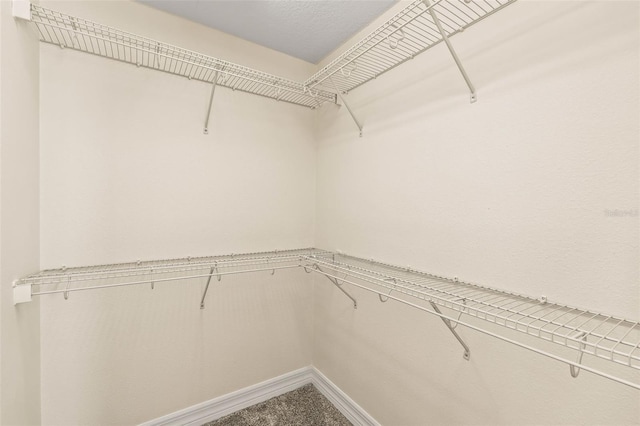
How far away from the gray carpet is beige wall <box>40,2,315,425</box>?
0.52 feet

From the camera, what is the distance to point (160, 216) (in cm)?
142

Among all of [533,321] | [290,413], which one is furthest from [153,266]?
[533,321]

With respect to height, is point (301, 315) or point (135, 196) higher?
point (135, 196)

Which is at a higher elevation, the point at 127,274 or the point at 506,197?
→ the point at 506,197

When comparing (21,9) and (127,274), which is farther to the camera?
(127,274)

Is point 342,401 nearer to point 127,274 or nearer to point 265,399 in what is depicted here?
point 265,399

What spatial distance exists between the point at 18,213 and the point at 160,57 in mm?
911

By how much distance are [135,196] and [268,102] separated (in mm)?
947

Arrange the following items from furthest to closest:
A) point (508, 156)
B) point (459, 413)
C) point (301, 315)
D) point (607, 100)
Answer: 1. point (301, 315)
2. point (459, 413)
3. point (508, 156)
4. point (607, 100)

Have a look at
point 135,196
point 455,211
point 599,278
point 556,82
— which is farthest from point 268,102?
point 599,278

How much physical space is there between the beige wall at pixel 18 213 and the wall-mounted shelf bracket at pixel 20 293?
0.05 ft

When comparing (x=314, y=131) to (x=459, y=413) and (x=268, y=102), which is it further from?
(x=459, y=413)

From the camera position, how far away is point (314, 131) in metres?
1.96

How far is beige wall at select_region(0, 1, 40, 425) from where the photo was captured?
2.79 feet
